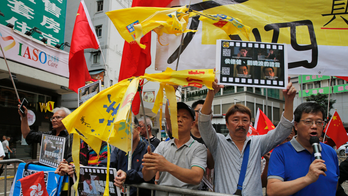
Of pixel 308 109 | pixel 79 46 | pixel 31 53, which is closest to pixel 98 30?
pixel 31 53

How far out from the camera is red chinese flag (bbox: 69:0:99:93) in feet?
12.4

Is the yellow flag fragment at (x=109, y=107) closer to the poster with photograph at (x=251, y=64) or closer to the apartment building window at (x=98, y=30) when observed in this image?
the poster with photograph at (x=251, y=64)

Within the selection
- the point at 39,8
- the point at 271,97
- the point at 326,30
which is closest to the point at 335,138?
the point at 326,30

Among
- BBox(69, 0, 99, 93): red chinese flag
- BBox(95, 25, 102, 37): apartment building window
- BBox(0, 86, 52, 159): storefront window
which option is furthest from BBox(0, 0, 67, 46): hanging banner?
BBox(69, 0, 99, 93): red chinese flag

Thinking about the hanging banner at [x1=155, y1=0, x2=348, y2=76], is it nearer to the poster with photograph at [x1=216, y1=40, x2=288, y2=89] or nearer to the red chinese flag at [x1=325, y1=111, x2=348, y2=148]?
the poster with photograph at [x1=216, y1=40, x2=288, y2=89]

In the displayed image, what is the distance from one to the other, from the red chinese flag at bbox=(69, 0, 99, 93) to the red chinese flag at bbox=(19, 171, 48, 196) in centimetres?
132

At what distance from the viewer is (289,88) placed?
2.05 meters

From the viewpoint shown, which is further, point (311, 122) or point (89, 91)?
point (89, 91)

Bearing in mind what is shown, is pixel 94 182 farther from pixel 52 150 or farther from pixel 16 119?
pixel 16 119

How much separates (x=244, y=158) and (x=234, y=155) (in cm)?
9

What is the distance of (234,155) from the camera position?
2.17 metres

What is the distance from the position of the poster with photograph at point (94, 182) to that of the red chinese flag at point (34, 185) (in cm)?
77

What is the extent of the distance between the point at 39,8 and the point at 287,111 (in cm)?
1375

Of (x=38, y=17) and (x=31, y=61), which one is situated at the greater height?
(x=38, y=17)
